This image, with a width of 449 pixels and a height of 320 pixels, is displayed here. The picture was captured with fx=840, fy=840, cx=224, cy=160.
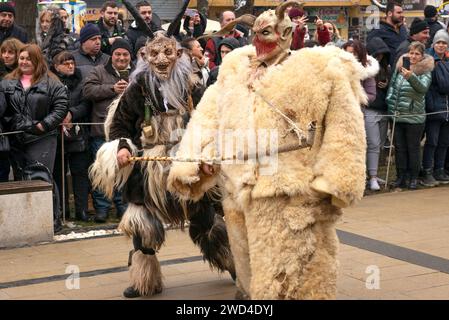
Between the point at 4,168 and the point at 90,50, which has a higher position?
the point at 90,50

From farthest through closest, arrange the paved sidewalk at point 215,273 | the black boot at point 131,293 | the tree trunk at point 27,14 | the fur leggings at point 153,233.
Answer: the tree trunk at point 27,14 < the paved sidewalk at point 215,273 < the black boot at point 131,293 < the fur leggings at point 153,233

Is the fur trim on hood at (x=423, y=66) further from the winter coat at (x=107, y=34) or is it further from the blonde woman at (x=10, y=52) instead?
the blonde woman at (x=10, y=52)

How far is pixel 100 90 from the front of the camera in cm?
871

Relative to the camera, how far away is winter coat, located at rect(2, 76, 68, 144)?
27.1 feet

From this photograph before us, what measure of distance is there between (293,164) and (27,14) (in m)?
8.90

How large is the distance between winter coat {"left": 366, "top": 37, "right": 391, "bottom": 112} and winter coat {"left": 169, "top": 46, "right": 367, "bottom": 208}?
560cm

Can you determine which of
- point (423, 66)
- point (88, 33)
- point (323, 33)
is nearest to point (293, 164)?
point (88, 33)

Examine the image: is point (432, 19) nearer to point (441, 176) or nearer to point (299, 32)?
point (441, 176)

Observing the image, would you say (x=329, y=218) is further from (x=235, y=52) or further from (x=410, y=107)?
(x=410, y=107)

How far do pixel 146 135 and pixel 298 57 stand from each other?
5.00ft

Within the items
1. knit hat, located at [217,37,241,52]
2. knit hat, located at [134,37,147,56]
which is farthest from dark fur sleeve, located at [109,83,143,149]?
knit hat, located at [217,37,241,52]

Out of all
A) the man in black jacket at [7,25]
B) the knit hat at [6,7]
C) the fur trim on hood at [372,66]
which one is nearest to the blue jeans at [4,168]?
the man in black jacket at [7,25]

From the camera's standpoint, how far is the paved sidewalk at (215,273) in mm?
6289

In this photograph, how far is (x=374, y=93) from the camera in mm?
10227
